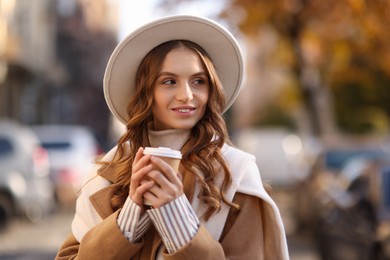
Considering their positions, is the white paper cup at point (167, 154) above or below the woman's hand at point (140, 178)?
above

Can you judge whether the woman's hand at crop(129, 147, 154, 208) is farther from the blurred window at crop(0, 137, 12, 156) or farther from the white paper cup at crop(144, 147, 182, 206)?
the blurred window at crop(0, 137, 12, 156)

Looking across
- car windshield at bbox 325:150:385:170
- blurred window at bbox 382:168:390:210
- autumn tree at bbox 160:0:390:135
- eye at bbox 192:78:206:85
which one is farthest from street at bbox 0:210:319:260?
eye at bbox 192:78:206:85

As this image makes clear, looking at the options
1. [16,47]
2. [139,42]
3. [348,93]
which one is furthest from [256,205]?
[348,93]

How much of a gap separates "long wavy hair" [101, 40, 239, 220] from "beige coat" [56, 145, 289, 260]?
4 cm

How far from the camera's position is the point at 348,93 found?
50125 millimetres

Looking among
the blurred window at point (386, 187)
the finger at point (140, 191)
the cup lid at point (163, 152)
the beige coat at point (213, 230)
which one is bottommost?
the blurred window at point (386, 187)

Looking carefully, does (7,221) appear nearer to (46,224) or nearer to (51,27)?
(46,224)

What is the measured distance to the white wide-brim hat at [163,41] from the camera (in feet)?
9.60

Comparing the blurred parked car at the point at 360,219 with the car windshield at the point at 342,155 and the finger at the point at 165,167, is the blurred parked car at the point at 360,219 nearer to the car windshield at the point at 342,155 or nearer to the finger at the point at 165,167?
the finger at the point at 165,167

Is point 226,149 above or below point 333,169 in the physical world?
above

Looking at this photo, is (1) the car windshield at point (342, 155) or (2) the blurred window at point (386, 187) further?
(1) the car windshield at point (342, 155)

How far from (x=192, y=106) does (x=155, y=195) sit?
338 millimetres

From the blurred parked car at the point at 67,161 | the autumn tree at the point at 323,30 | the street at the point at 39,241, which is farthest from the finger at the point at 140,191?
the blurred parked car at the point at 67,161

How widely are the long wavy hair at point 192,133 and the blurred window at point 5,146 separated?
13.1 meters
